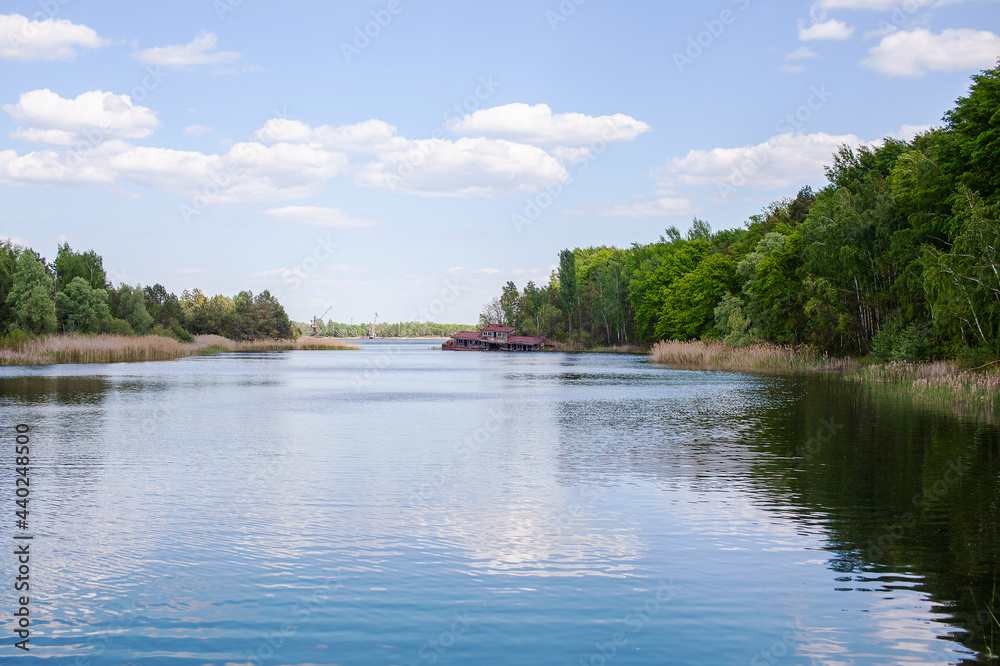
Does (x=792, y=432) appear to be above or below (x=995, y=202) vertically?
below

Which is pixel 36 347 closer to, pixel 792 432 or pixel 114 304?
pixel 114 304

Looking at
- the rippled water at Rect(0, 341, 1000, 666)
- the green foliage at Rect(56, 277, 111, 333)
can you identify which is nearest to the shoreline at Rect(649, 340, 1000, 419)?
the rippled water at Rect(0, 341, 1000, 666)

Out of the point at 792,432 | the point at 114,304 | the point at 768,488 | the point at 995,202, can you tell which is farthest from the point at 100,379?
the point at 114,304

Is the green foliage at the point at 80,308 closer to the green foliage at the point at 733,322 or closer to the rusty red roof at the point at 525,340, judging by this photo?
the green foliage at the point at 733,322

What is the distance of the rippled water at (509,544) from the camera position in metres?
8.95

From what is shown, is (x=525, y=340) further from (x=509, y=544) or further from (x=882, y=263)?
(x=509, y=544)

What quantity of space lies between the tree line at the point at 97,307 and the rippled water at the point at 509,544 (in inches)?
2384

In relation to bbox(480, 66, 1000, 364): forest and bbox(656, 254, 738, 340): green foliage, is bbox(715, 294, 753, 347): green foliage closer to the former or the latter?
bbox(480, 66, 1000, 364): forest

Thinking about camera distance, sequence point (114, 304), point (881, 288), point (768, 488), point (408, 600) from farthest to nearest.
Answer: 1. point (114, 304)
2. point (881, 288)
3. point (768, 488)
4. point (408, 600)

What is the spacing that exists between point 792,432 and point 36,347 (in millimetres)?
67840

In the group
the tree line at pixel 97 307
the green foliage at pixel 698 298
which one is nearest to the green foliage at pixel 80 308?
the tree line at pixel 97 307

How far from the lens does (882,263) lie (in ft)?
185

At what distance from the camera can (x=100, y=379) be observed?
182 ft

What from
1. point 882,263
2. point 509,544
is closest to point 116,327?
point 882,263
